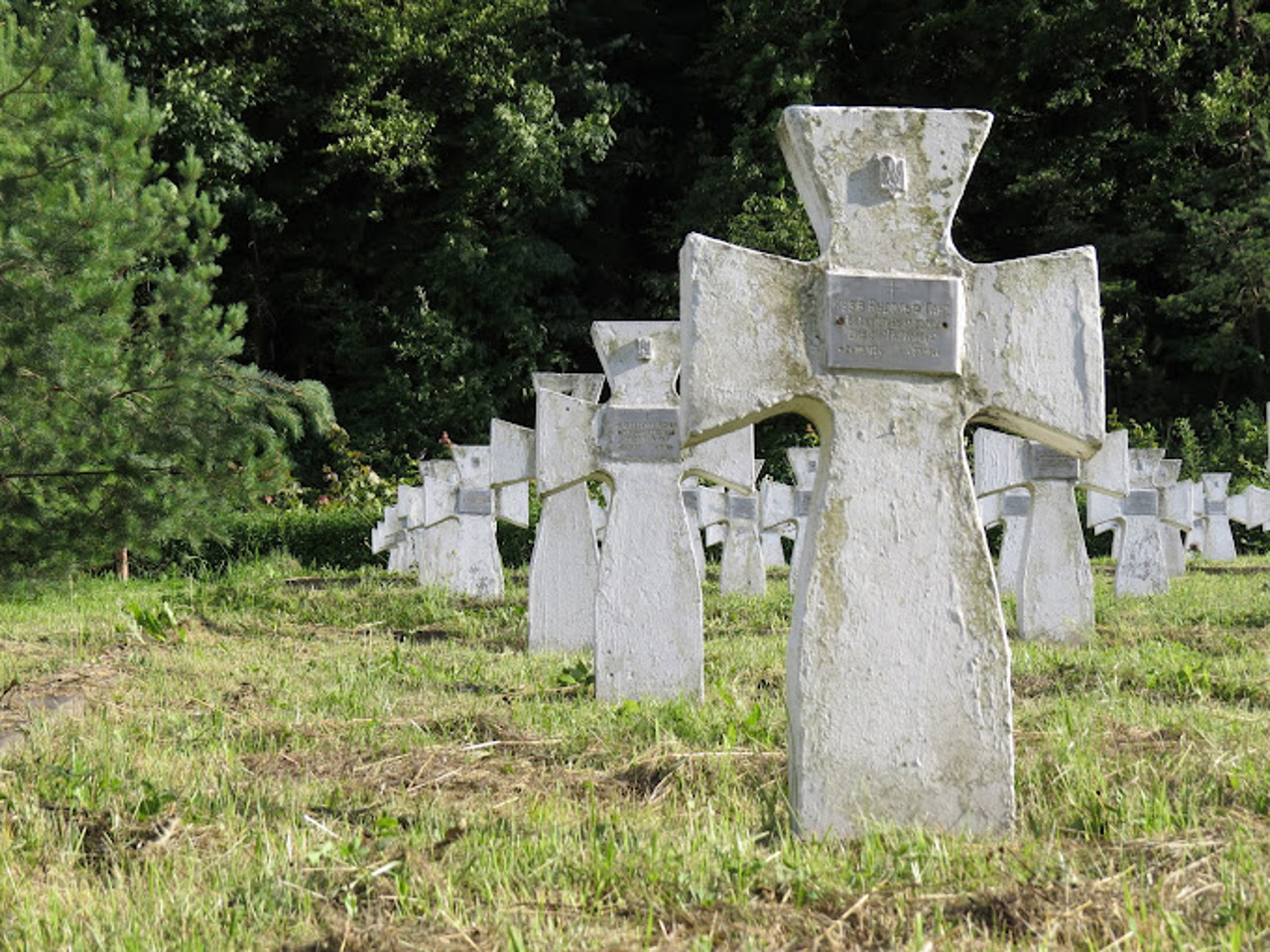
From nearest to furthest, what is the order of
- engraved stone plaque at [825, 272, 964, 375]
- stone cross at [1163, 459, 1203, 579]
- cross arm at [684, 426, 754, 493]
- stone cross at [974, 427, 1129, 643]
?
engraved stone plaque at [825, 272, 964, 375], cross arm at [684, 426, 754, 493], stone cross at [974, 427, 1129, 643], stone cross at [1163, 459, 1203, 579]

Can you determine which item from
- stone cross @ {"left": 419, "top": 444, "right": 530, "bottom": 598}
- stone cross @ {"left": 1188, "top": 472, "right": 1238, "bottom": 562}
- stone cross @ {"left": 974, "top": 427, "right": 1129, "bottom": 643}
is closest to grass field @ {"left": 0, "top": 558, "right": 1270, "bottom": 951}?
stone cross @ {"left": 974, "top": 427, "right": 1129, "bottom": 643}

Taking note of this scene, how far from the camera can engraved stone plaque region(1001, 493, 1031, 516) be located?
476 inches

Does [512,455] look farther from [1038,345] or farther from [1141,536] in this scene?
[1141,536]

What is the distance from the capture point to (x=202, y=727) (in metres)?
5.04

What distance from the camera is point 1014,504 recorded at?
12102 millimetres

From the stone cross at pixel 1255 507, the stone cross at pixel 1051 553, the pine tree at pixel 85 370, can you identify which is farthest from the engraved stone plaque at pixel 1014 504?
the pine tree at pixel 85 370

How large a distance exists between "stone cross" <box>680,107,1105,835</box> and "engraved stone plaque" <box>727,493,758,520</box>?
947cm

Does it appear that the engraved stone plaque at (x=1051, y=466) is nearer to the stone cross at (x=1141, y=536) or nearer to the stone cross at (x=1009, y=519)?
the stone cross at (x=1009, y=519)

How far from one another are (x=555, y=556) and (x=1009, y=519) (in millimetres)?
5273

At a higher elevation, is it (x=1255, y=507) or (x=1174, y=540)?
(x=1255, y=507)

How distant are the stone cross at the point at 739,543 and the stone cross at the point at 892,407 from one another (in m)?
9.05

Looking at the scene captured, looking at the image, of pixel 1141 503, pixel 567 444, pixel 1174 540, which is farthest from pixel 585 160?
pixel 567 444

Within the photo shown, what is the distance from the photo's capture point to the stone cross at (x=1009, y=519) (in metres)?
12.1

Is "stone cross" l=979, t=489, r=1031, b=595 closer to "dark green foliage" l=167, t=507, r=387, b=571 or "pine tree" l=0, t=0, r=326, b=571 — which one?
"pine tree" l=0, t=0, r=326, b=571
